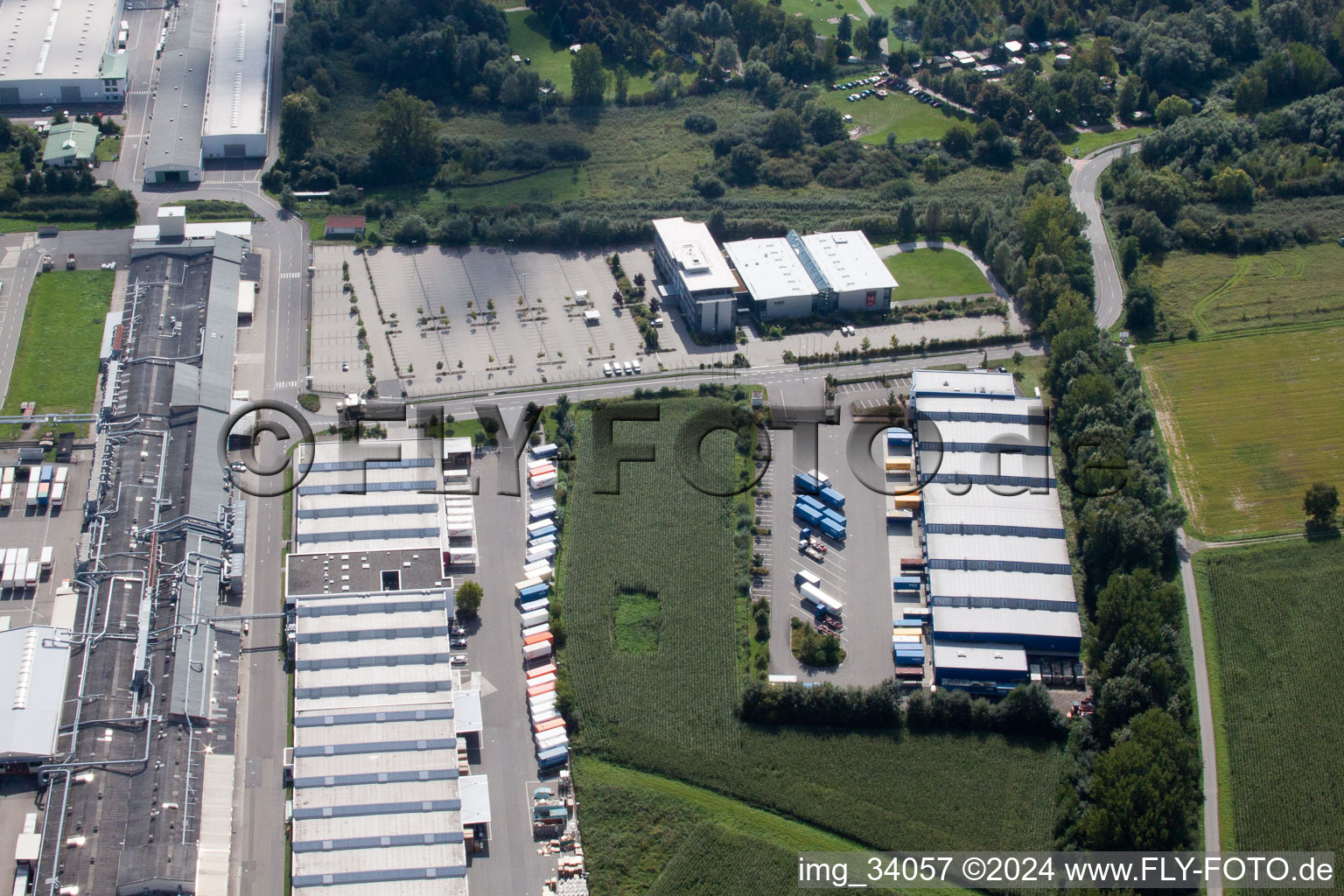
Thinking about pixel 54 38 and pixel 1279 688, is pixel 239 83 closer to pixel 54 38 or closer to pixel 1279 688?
pixel 54 38

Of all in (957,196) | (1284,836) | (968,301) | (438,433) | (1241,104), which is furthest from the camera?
(1241,104)

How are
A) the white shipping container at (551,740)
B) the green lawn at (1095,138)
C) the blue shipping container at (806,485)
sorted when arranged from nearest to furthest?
the white shipping container at (551,740) < the blue shipping container at (806,485) < the green lawn at (1095,138)

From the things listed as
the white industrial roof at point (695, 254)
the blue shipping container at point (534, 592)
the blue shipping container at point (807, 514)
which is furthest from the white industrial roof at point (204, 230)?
the blue shipping container at point (807, 514)

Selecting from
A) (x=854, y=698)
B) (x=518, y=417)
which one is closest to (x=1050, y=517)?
(x=854, y=698)

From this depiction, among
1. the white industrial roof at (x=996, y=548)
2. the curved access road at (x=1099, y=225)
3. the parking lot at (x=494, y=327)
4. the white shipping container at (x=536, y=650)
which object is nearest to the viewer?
the white shipping container at (x=536, y=650)

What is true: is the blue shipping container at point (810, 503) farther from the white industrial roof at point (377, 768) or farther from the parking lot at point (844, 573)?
the white industrial roof at point (377, 768)

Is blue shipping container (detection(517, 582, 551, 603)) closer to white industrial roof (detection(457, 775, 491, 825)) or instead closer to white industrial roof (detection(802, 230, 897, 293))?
white industrial roof (detection(457, 775, 491, 825))

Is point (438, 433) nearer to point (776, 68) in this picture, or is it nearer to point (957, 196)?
point (957, 196)

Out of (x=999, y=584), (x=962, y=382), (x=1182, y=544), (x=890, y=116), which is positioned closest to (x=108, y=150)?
(x=890, y=116)
